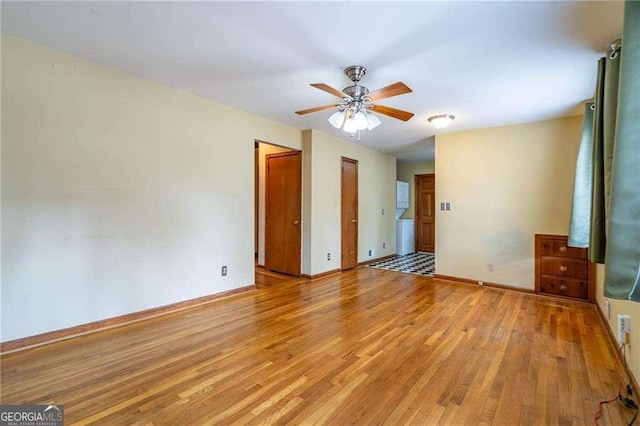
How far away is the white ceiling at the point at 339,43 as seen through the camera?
1.94 m

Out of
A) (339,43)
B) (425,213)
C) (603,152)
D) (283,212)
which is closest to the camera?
(603,152)

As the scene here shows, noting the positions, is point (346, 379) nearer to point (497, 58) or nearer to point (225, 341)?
point (225, 341)

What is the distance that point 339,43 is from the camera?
90.4 inches

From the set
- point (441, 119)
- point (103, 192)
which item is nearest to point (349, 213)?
point (441, 119)

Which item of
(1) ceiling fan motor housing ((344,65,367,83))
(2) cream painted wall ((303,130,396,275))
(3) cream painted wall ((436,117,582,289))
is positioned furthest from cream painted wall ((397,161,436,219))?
(1) ceiling fan motor housing ((344,65,367,83))

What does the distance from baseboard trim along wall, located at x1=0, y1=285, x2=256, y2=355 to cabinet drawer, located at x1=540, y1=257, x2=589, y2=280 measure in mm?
4426

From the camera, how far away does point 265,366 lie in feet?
7.16

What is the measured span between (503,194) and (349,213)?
2539 mm

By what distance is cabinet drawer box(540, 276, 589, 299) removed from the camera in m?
3.84

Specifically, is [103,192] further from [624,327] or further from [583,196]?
[583,196]

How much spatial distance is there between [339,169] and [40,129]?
13.1 ft

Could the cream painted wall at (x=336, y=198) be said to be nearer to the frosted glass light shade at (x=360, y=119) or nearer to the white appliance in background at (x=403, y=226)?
the white appliance in background at (x=403, y=226)

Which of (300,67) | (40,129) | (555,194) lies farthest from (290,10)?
(555,194)

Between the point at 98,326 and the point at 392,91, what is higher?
the point at 392,91
